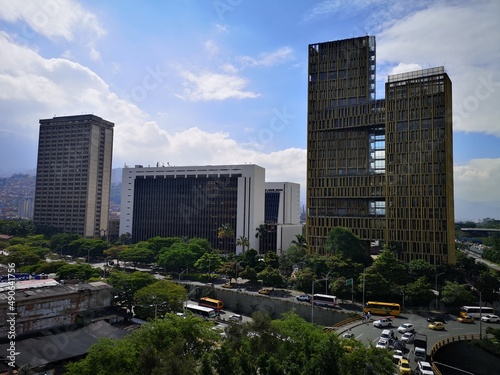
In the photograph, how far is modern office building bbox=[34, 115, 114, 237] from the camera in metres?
137

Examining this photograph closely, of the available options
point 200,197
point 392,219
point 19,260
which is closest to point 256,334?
point 392,219

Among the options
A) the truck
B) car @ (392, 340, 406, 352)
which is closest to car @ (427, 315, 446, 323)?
the truck

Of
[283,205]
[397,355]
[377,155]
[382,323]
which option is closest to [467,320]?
[382,323]

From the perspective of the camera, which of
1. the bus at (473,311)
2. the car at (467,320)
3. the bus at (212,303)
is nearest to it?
the car at (467,320)

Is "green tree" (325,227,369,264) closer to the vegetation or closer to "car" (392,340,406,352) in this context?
"car" (392,340,406,352)

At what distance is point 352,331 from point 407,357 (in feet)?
26.4

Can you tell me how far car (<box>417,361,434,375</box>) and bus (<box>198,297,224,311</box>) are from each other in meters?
35.1

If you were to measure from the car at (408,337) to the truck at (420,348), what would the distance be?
692 millimetres

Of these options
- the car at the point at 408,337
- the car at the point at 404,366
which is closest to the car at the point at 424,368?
the car at the point at 404,366

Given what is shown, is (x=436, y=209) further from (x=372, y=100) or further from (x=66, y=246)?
(x=66, y=246)

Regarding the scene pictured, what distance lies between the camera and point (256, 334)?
94.5 ft

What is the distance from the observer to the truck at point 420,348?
34594mm

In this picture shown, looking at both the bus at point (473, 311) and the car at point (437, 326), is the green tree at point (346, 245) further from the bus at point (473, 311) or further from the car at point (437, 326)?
the car at point (437, 326)

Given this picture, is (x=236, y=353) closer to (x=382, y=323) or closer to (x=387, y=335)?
(x=387, y=335)
